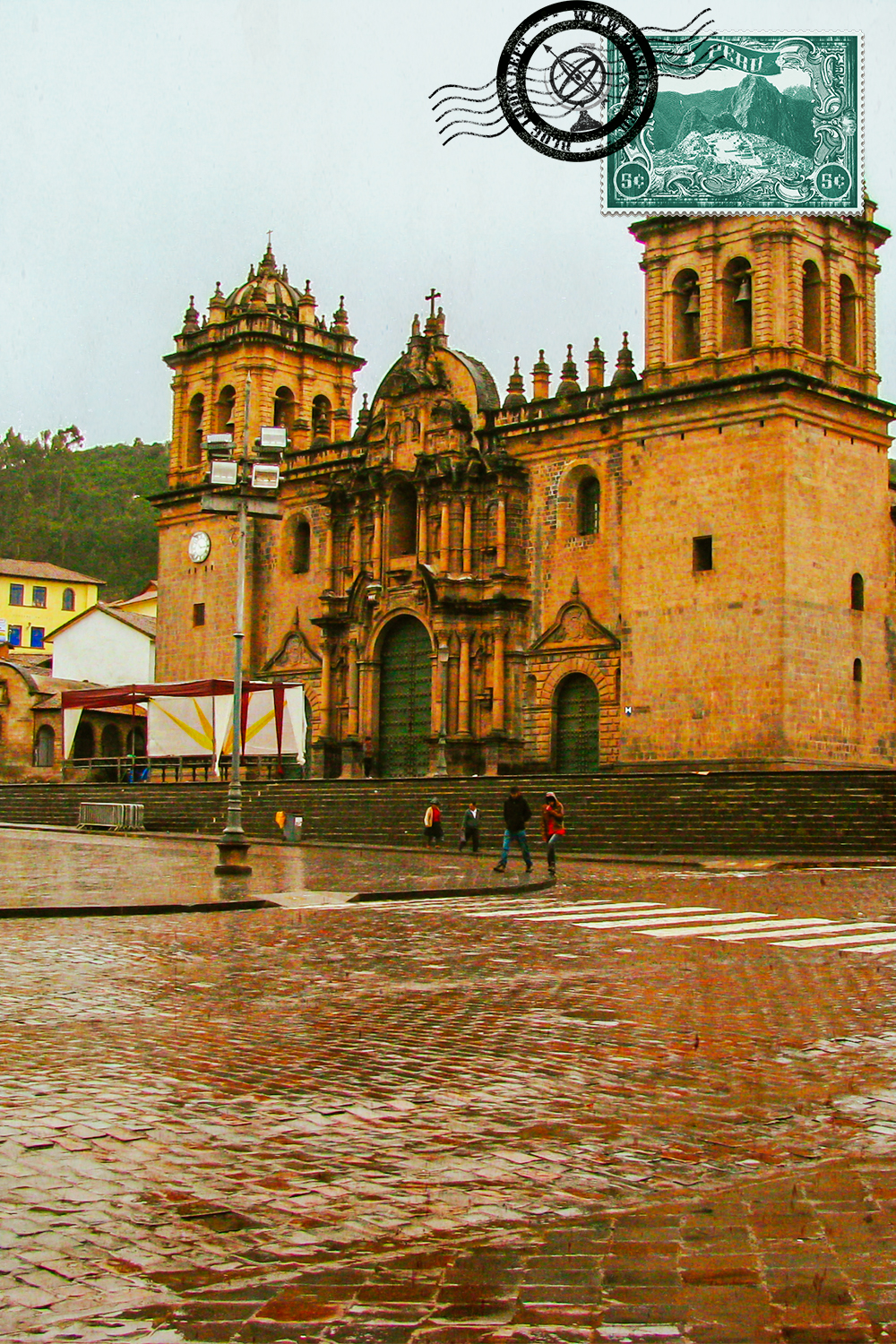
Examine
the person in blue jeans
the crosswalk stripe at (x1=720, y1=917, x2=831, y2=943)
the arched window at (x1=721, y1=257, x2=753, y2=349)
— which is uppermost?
the arched window at (x1=721, y1=257, x2=753, y2=349)

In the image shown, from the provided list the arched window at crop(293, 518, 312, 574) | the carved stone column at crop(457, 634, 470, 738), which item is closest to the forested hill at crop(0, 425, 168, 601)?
the arched window at crop(293, 518, 312, 574)

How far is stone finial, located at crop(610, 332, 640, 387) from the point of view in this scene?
4062 cm

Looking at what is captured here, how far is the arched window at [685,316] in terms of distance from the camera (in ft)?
127

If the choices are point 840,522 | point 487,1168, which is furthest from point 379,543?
point 487,1168

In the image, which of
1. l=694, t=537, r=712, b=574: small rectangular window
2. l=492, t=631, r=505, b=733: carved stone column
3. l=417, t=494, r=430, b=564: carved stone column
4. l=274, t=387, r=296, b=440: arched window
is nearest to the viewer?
l=694, t=537, r=712, b=574: small rectangular window

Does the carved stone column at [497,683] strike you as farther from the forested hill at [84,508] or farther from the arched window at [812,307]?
the forested hill at [84,508]

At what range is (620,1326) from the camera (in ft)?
12.6

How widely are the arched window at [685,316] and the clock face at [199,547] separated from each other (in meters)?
20.3

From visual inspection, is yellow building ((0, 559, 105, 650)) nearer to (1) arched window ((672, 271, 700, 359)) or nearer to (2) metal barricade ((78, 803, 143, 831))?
(2) metal barricade ((78, 803, 143, 831))

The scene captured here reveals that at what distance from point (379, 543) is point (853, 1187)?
40596 millimetres

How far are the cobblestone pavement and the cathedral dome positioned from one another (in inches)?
1719

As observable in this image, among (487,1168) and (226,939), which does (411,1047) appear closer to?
(487,1168)

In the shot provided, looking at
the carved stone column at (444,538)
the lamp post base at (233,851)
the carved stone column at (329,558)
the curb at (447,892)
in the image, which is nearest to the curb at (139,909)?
the curb at (447,892)

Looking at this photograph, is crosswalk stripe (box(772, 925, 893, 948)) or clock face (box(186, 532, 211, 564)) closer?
crosswalk stripe (box(772, 925, 893, 948))
